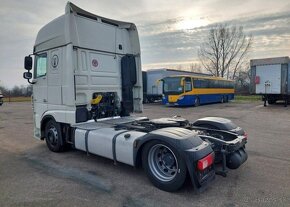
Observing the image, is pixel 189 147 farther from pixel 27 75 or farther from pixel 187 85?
pixel 187 85

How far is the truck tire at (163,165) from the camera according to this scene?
3.76m

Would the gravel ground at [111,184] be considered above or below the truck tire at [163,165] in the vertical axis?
below

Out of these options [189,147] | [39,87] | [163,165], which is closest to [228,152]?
[189,147]

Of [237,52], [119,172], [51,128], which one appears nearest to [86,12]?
[51,128]

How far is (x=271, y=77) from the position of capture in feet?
66.3

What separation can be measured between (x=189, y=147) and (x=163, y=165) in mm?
700

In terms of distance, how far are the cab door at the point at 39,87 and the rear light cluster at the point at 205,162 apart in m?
4.76

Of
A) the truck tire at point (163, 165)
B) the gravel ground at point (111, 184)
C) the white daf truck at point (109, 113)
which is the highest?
the white daf truck at point (109, 113)

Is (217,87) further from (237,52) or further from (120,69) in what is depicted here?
(237,52)

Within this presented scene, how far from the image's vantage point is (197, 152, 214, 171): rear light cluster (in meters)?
3.54

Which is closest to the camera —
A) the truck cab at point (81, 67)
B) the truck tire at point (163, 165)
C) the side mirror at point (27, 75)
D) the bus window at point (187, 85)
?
the truck tire at point (163, 165)

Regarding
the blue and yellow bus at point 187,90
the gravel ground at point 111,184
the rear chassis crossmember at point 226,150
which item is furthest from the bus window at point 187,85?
the rear chassis crossmember at point 226,150

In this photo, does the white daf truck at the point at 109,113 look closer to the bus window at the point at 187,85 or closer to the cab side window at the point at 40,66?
the cab side window at the point at 40,66

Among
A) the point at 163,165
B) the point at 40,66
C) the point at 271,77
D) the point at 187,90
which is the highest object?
the point at 271,77
